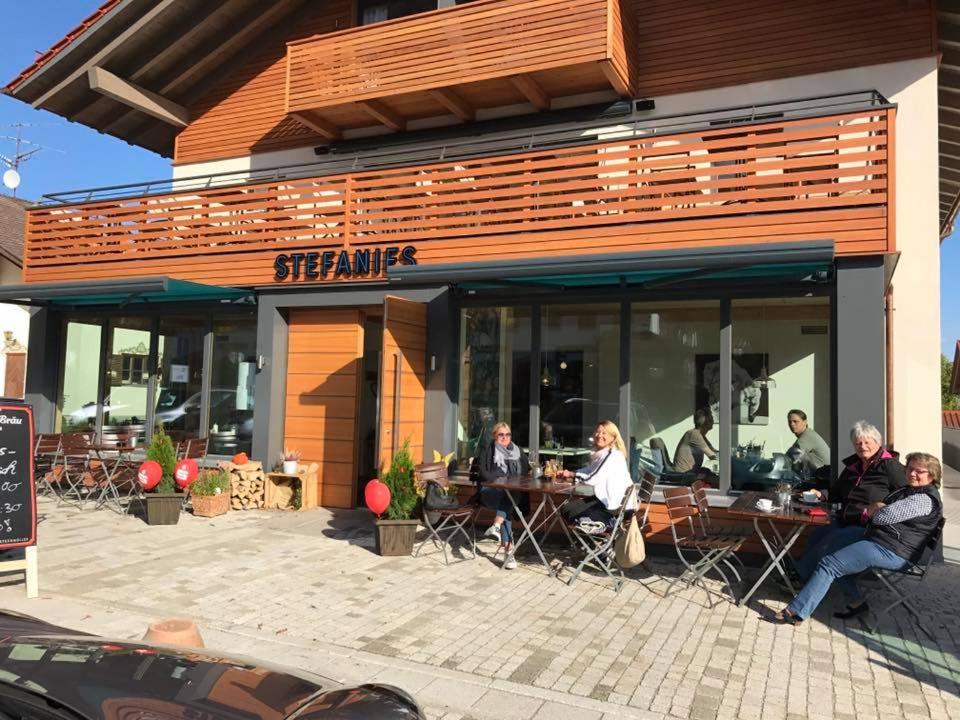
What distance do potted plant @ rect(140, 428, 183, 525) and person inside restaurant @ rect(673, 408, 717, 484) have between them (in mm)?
5694

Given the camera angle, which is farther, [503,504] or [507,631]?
[503,504]

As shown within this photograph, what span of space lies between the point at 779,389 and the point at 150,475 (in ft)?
23.1

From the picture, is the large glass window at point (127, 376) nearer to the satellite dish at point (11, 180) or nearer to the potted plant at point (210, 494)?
the potted plant at point (210, 494)

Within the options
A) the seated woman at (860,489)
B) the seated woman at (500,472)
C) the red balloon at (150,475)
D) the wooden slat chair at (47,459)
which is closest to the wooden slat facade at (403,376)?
the seated woman at (500,472)

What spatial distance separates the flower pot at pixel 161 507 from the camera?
27.4ft

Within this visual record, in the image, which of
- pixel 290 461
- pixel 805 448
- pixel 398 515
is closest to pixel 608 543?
pixel 398 515

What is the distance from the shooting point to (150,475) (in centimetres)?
838

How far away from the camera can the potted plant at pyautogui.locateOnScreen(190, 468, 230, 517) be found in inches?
350

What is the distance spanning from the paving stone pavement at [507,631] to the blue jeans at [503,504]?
0.36m

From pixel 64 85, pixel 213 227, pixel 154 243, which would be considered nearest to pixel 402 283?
pixel 213 227

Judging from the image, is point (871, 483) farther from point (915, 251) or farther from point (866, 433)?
point (915, 251)

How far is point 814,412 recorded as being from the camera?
7320mm

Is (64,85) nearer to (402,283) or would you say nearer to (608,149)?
(402,283)

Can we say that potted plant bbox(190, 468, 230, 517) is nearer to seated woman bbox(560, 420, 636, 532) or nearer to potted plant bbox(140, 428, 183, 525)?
potted plant bbox(140, 428, 183, 525)
